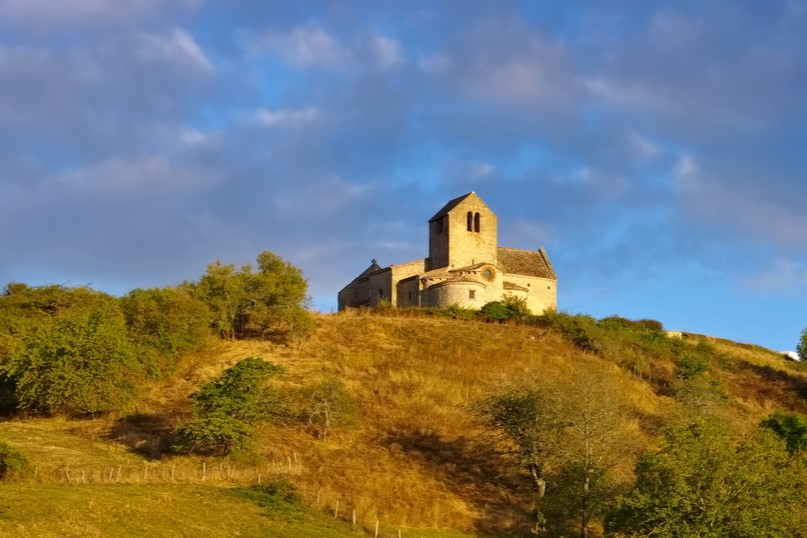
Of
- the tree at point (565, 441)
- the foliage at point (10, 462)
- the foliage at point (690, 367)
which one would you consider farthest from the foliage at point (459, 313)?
the foliage at point (10, 462)

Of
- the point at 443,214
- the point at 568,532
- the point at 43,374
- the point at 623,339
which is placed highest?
the point at 443,214

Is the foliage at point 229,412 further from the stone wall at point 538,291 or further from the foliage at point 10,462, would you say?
the stone wall at point 538,291

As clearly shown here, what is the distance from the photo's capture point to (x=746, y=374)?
73.3 metres

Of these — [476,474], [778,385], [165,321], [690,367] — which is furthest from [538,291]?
[476,474]

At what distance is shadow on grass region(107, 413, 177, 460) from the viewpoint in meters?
44.4

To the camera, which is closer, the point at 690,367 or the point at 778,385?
the point at 690,367

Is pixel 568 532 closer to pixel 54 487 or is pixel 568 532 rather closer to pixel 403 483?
pixel 403 483

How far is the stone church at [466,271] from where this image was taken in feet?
252

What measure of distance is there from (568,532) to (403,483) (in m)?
7.52

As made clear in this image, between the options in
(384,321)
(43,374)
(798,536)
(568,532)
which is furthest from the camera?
(384,321)

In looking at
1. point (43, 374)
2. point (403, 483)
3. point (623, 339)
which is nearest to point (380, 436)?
point (403, 483)

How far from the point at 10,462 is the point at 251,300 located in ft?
102

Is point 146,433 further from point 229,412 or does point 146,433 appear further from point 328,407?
point 328,407

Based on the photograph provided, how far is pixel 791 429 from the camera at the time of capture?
2073 inches
